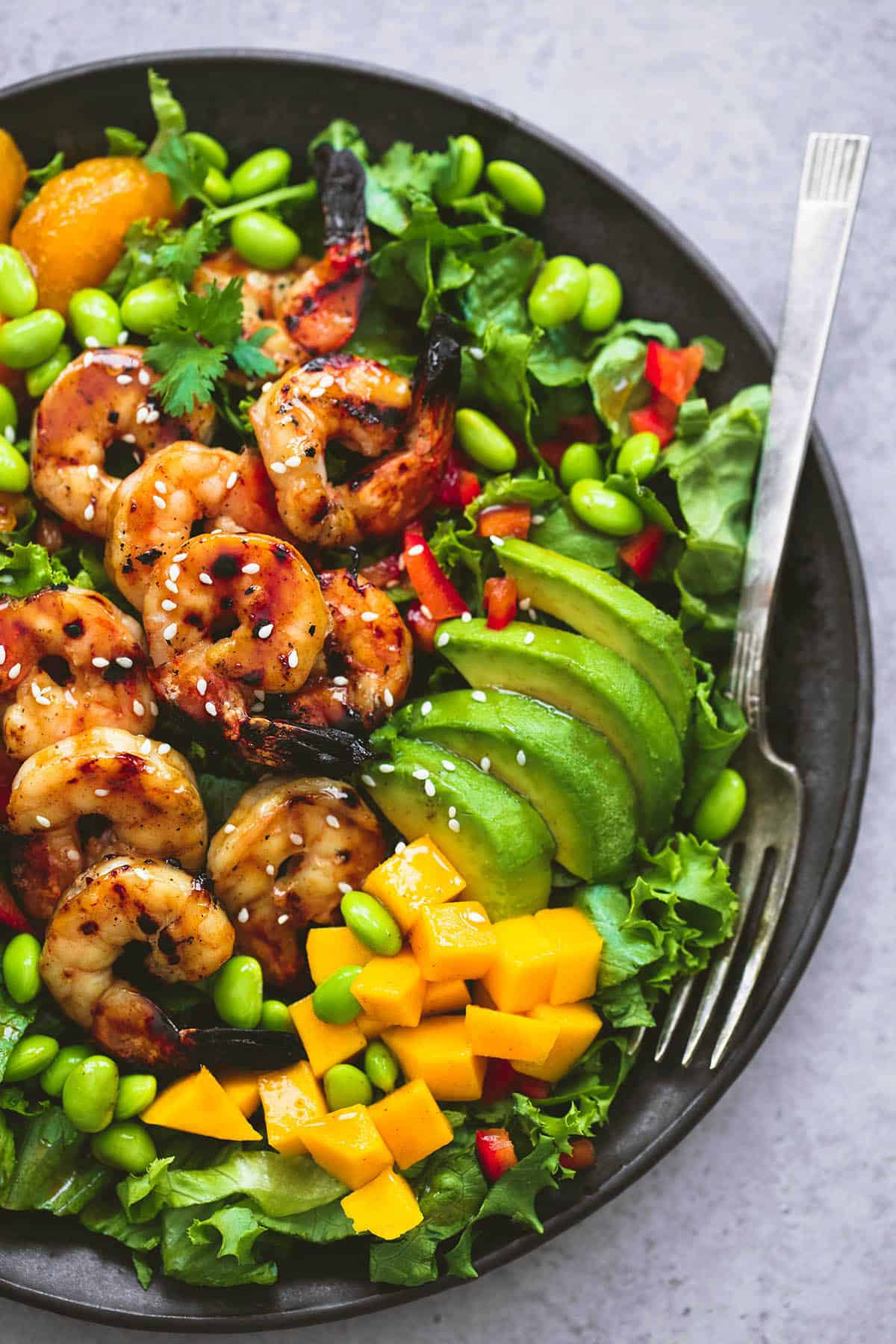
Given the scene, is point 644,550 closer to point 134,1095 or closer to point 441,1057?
point 441,1057

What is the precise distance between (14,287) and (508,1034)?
2.55 metres

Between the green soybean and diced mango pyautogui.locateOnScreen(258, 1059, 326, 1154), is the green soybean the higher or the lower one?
the higher one

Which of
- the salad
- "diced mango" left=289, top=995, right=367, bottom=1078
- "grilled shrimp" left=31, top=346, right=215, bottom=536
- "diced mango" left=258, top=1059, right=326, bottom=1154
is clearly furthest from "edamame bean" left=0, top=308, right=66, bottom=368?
"diced mango" left=258, top=1059, right=326, bottom=1154

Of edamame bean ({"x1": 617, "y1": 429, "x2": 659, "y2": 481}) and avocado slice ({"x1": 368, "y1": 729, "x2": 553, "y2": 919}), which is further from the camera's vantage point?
edamame bean ({"x1": 617, "y1": 429, "x2": 659, "y2": 481})

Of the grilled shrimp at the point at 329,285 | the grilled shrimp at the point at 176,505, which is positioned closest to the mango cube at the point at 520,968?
the grilled shrimp at the point at 176,505

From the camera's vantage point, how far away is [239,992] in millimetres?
3264

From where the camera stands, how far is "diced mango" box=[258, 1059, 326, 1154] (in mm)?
3242

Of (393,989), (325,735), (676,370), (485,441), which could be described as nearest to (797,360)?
(676,370)

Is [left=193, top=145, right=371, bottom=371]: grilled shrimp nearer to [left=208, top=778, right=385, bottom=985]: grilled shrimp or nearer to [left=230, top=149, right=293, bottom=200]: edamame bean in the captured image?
[left=230, top=149, right=293, bottom=200]: edamame bean

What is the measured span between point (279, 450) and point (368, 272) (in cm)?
80

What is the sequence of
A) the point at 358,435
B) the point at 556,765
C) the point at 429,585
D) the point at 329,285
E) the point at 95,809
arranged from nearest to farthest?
the point at 95,809 < the point at 556,765 < the point at 358,435 < the point at 429,585 < the point at 329,285

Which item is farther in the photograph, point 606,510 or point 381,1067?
point 606,510

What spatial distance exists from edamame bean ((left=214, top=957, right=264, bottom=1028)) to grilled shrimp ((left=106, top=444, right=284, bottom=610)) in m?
1.02

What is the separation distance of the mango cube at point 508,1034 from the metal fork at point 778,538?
1.35 feet
